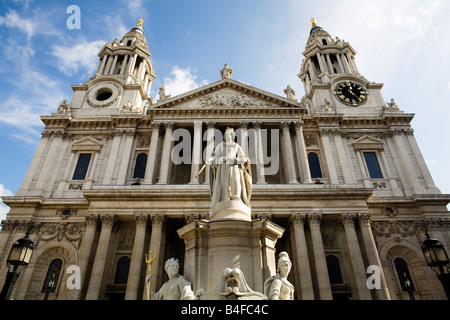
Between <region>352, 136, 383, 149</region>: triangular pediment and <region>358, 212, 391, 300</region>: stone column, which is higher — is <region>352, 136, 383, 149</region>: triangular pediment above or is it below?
above

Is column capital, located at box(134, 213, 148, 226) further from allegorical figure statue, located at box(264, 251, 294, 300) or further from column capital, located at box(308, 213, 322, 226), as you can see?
allegorical figure statue, located at box(264, 251, 294, 300)

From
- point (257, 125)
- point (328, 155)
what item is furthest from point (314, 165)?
point (257, 125)

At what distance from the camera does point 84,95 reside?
31.9m

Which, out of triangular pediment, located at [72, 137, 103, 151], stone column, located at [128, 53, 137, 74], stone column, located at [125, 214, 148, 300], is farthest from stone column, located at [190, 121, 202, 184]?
stone column, located at [128, 53, 137, 74]

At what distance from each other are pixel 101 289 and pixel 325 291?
44.4ft

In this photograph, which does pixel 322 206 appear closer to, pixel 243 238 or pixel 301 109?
pixel 301 109

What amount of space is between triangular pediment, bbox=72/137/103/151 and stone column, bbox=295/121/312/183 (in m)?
17.7

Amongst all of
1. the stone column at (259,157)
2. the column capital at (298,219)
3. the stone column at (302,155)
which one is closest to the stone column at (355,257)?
the column capital at (298,219)

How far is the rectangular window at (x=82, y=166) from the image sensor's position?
2600 cm

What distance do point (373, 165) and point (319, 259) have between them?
475 inches

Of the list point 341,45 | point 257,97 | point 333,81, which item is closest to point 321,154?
point 257,97

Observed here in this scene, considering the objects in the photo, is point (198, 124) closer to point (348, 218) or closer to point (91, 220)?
point (91, 220)

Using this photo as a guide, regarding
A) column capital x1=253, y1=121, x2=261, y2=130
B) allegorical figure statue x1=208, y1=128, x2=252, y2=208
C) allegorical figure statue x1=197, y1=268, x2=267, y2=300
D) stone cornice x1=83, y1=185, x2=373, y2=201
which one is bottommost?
allegorical figure statue x1=197, y1=268, x2=267, y2=300

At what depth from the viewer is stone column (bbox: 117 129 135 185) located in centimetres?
2441
